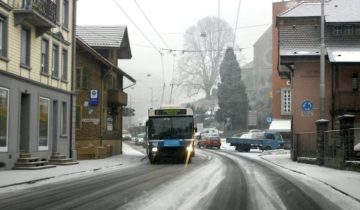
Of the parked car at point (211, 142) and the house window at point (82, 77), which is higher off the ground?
the house window at point (82, 77)

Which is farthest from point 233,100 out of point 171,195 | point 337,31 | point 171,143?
point 171,195

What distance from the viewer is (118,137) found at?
47.0 metres

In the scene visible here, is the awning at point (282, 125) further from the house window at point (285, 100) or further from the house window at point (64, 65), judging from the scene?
the house window at point (64, 65)

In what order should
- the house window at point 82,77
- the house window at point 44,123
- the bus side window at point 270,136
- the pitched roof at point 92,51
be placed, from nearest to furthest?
1. the house window at point 44,123
2. the pitched roof at point 92,51
3. the house window at point 82,77
4. the bus side window at point 270,136

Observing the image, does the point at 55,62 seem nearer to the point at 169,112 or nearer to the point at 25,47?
the point at 25,47

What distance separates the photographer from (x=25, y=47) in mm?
26156

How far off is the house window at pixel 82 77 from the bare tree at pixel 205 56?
33982mm

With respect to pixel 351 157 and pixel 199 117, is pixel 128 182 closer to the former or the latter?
pixel 351 157

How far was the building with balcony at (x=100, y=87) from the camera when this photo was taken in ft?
128

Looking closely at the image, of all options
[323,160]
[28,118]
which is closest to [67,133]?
[28,118]

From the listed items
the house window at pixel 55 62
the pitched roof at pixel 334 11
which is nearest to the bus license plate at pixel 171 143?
the house window at pixel 55 62

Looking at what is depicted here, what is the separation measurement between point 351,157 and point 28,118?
45.9ft

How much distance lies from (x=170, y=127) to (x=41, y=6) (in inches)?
349

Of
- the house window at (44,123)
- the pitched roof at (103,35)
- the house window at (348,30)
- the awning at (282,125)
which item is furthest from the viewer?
the awning at (282,125)
